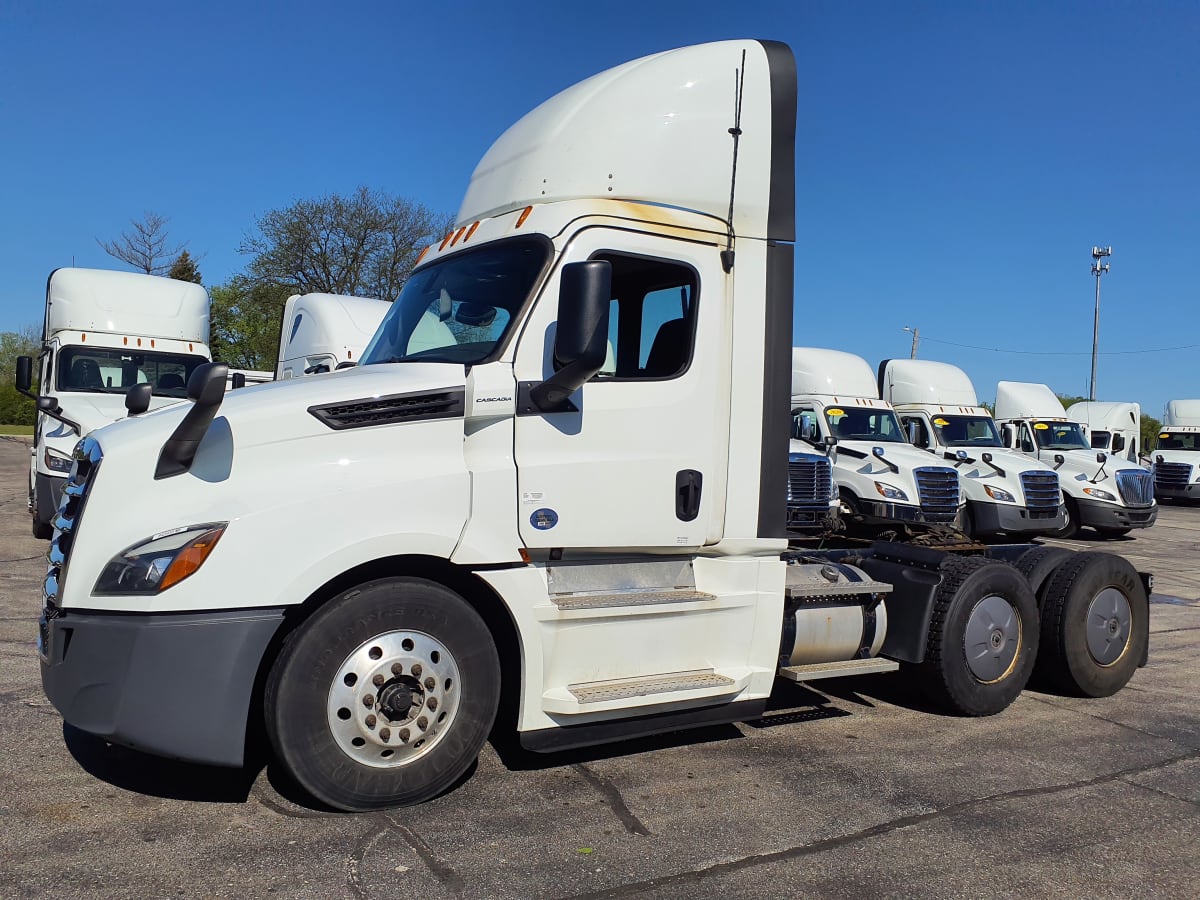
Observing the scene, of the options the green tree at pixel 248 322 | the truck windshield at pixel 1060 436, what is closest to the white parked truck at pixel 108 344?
the truck windshield at pixel 1060 436

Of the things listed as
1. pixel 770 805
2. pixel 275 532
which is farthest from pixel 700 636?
pixel 275 532

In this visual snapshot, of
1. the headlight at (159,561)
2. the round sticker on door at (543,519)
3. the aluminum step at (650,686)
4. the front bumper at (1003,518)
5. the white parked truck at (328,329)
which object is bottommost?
the aluminum step at (650,686)

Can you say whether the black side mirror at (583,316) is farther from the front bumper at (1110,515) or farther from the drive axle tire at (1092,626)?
the front bumper at (1110,515)

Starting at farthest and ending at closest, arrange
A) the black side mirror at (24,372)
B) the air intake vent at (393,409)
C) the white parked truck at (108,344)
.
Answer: the white parked truck at (108,344), the black side mirror at (24,372), the air intake vent at (393,409)

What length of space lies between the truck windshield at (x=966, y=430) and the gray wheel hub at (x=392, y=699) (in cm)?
1577

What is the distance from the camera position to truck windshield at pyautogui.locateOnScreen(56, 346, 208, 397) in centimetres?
1309

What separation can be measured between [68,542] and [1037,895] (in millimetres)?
4186

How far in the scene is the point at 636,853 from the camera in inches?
159

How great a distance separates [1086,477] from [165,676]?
19446 millimetres

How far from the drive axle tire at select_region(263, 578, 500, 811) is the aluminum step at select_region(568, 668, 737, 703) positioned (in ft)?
1.53

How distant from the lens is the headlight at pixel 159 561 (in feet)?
12.8

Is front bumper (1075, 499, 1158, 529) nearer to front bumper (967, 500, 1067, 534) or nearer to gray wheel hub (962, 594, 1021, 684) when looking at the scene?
front bumper (967, 500, 1067, 534)

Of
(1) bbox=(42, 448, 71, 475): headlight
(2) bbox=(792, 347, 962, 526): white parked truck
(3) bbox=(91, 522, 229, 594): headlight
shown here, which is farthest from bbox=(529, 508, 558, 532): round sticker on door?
(2) bbox=(792, 347, 962, 526): white parked truck

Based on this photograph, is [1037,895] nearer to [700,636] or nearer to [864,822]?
[864,822]
